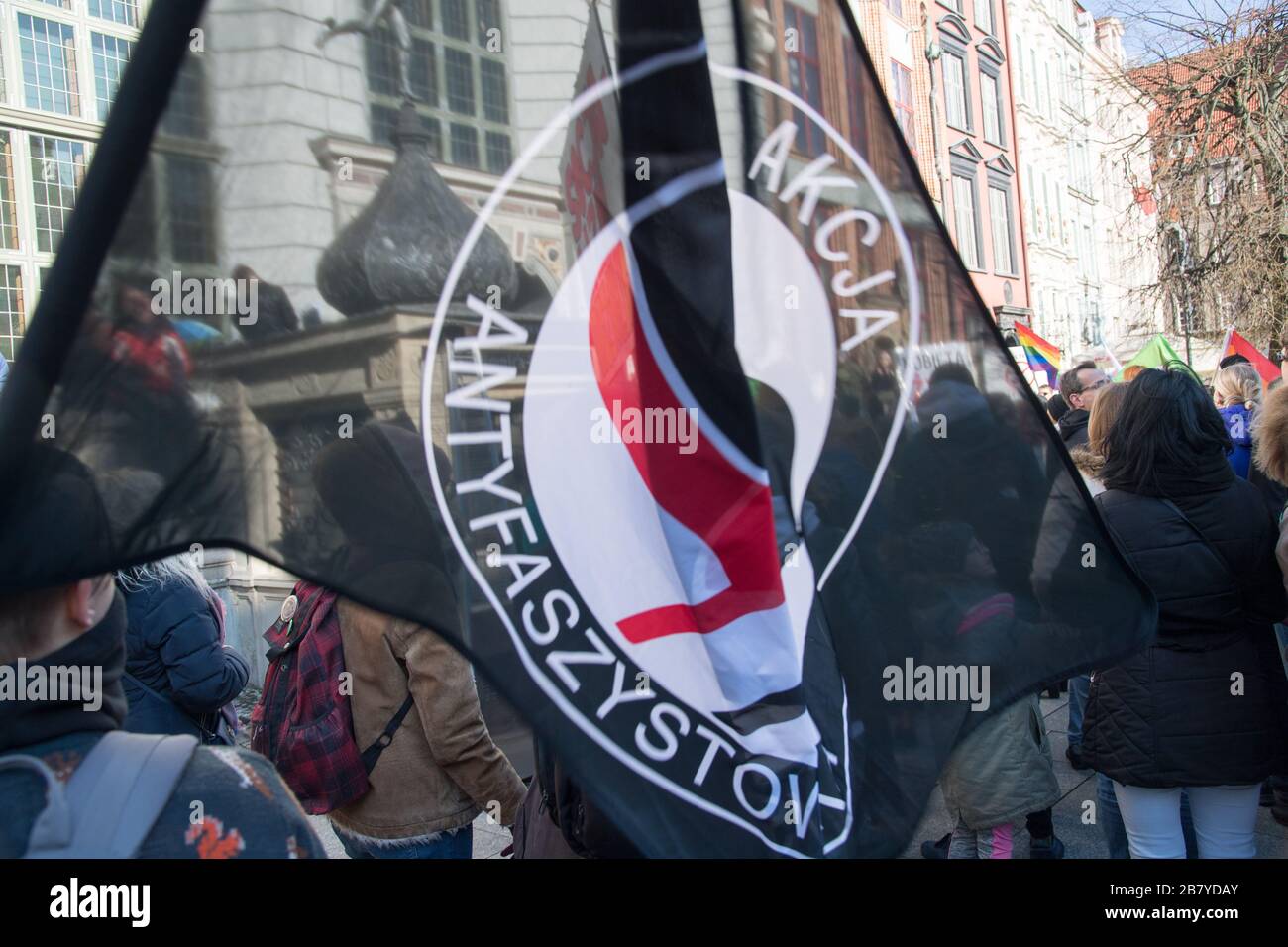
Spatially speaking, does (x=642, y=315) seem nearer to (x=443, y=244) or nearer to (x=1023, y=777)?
(x=443, y=244)

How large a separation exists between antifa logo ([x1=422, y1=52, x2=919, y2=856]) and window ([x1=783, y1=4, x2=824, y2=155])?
17mm

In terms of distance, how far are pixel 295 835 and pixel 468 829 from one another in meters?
1.66

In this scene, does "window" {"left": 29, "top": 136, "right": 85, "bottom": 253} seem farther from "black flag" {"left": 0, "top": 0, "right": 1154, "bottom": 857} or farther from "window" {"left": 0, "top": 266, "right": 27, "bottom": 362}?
"black flag" {"left": 0, "top": 0, "right": 1154, "bottom": 857}

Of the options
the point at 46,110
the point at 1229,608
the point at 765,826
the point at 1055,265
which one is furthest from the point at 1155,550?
the point at 1055,265

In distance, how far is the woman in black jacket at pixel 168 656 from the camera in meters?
3.14

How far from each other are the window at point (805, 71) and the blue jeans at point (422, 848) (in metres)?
2.10

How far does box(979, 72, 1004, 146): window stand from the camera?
100 ft

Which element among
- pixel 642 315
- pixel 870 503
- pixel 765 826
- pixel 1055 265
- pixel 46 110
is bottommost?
pixel 765 826

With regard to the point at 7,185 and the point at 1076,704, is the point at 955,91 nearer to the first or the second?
the point at 7,185
